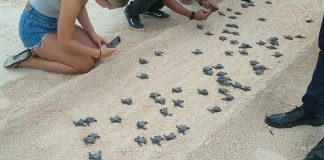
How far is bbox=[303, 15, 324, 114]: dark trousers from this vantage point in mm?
2510

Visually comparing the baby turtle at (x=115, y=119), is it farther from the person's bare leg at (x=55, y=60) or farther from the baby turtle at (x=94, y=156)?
the person's bare leg at (x=55, y=60)

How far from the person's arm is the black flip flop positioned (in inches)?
51.2

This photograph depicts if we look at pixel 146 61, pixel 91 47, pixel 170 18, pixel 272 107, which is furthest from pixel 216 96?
pixel 170 18

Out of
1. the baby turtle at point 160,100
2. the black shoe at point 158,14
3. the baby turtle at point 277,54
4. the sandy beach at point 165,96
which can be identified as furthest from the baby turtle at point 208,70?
the black shoe at point 158,14

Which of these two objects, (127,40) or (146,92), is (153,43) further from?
(146,92)

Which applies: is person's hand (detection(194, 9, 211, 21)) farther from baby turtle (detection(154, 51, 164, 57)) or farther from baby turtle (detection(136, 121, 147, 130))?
baby turtle (detection(136, 121, 147, 130))

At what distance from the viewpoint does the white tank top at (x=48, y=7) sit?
10.0ft

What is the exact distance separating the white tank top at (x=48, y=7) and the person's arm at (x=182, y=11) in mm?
1084

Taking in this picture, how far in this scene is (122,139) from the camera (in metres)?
2.60

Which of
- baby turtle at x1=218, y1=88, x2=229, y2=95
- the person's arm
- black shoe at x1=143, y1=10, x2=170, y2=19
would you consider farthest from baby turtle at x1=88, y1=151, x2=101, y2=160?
black shoe at x1=143, y1=10, x2=170, y2=19

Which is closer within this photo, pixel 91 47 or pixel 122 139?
pixel 122 139

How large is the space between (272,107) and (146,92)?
2.95 ft

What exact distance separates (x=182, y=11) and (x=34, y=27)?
4.42 feet

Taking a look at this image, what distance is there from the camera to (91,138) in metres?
2.57
